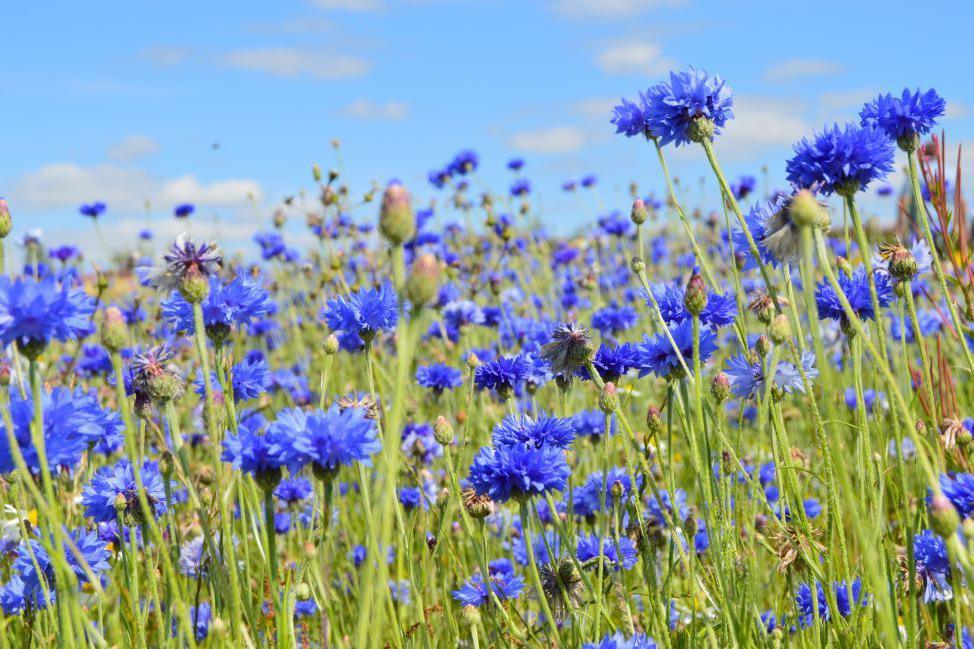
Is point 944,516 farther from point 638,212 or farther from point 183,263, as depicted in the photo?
point 638,212

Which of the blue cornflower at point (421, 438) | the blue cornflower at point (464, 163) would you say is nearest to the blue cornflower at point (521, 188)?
the blue cornflower at point (464, 163)

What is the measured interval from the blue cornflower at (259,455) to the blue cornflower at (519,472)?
0.49 m

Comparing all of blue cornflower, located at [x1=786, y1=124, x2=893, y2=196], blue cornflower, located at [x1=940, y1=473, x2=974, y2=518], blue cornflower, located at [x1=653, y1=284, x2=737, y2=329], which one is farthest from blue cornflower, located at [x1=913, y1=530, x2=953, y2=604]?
blue cornflower, located at [x1=786, y1=124, x2=893, y2=196]

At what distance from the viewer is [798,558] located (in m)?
2.01

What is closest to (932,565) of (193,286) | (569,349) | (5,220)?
(569,349)

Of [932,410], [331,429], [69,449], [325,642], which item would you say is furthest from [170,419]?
[932,410]

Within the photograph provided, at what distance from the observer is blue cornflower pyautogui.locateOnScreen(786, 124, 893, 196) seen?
1.92 meters

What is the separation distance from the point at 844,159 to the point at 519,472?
100 centimetres

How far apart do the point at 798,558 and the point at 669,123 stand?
3.64ft

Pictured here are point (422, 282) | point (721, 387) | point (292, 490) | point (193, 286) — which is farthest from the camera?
point (292, 490)

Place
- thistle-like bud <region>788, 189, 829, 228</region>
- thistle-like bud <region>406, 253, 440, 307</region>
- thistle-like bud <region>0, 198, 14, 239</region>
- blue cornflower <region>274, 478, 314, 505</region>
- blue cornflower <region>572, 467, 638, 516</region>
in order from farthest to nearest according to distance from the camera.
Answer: blue cornflower <region>274, 478, 314, 505</region> → blue cornflower <region>572, 467, 638, 516</region> → thistle-like bud <region>0, 198, 14, 239</region> → thistle-like bud <region>788, 189, 829, 228</region> → thistle-like bud <region>406, 253, 440, 307</region>

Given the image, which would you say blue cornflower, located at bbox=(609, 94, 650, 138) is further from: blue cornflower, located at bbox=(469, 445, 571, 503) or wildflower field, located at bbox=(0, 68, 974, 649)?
blue cornflower, located at bbox=(469, 445, 571, 503)

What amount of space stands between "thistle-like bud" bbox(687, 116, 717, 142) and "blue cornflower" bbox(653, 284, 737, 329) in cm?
39

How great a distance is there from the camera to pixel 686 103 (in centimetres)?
216
